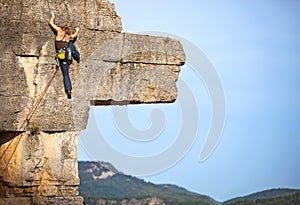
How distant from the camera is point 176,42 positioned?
596 inches

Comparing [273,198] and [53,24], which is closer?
[53,24]

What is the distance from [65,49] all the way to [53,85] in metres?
0.61

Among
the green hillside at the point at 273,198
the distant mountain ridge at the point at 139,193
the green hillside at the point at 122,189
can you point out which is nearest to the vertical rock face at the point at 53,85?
the distant mountain ridge at the point at 139,193

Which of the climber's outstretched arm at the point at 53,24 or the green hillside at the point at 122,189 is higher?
the climber's outstretched arm at the point at 53,24

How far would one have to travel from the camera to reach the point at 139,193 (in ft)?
98.5

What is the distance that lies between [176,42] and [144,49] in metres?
0.68

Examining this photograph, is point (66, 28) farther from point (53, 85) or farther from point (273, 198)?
point (273, 198)

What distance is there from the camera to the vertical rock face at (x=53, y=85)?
13.7 m

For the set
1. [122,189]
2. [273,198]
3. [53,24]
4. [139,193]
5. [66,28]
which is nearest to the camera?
[53,24]

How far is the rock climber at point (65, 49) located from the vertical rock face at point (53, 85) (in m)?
0.10

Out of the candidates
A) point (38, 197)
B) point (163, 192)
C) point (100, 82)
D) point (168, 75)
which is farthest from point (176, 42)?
point (163, 192)

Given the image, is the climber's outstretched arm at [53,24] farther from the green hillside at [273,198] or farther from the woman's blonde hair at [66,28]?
the green hillside at [273,198]

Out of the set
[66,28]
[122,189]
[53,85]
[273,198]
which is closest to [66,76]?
[53,85]

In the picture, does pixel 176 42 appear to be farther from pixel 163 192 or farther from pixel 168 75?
pixel 163 192
